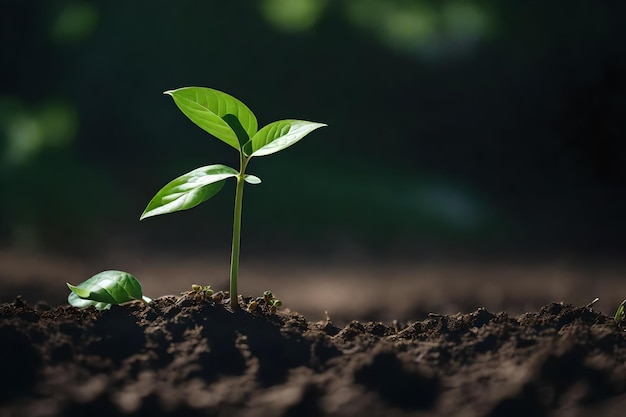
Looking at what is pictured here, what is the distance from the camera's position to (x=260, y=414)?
3.07 feet

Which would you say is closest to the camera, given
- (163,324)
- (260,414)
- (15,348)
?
(260,414)

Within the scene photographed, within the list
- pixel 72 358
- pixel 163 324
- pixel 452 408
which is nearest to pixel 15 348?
pixel 72 358

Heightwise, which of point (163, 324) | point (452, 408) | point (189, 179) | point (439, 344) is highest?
point (189, 179)

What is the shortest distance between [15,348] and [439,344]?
61cm

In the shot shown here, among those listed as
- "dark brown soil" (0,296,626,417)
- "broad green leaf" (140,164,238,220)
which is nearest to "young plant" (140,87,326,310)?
"broad green leaf" (140,164,238,220)

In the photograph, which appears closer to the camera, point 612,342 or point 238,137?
point 612,342

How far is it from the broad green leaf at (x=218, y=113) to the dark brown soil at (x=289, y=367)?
0.92 ft

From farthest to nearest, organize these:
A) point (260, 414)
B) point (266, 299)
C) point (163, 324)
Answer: point (266, 299)
point (163, 324)
point (260, 414)

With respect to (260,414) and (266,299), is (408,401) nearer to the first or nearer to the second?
(260,414)

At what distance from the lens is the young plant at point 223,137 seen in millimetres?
1148

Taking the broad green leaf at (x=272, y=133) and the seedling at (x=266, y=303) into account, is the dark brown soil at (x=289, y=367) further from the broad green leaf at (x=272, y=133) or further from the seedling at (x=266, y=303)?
the broad green leaf at (x=272, y=133)

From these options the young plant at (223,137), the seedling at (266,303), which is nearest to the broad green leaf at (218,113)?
the young plant at (223,137)

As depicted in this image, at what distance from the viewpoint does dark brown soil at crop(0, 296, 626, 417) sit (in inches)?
37.3

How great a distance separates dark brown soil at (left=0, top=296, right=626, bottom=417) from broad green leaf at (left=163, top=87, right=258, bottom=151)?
28 cm
